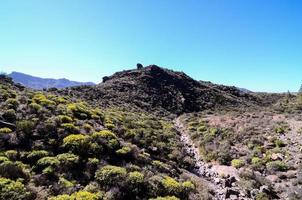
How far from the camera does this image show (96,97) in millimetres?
49031

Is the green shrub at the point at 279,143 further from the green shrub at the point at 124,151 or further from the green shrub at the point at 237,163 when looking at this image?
the green shrub at the point at 124,151

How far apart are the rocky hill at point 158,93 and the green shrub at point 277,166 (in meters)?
30.5

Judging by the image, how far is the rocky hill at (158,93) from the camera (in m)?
52.3

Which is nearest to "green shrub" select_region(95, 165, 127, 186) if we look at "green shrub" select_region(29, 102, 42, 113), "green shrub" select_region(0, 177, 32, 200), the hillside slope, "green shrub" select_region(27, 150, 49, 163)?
the hillside slope

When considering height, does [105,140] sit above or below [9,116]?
below

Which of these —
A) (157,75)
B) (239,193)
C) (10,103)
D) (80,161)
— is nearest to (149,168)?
(80,161)

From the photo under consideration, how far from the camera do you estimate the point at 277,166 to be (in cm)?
1877

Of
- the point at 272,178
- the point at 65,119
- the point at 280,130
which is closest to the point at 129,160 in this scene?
the point at 65,119

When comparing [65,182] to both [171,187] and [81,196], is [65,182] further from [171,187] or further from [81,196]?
[171,187]

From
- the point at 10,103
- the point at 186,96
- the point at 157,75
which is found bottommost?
the point at 10,103

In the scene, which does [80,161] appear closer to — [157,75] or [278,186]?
[278,186]

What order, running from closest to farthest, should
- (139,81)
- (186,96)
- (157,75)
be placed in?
(186,96) < (139,81) < (157,75)

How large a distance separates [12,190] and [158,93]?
5447cm

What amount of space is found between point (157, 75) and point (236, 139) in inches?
1976
